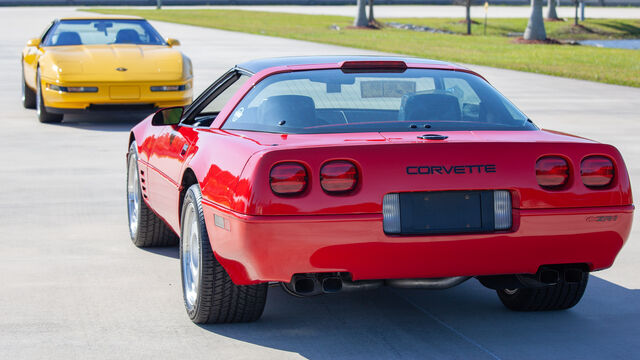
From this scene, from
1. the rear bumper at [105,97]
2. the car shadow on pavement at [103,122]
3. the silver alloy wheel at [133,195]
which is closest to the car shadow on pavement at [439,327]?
the silver alloy wheel at [133,195]

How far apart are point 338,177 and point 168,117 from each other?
2.01 meters

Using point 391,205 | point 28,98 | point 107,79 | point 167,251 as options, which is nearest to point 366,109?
point 391,205

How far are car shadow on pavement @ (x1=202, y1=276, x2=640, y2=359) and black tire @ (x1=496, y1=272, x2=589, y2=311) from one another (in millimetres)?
45

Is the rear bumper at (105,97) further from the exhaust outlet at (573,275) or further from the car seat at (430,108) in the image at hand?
the exhaust outlet at (573,275)

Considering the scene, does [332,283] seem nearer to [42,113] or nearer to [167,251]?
[167,251]

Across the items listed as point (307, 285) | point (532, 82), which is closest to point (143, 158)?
point (307, 285)

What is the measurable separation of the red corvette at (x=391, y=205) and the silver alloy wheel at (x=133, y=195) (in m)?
1.73

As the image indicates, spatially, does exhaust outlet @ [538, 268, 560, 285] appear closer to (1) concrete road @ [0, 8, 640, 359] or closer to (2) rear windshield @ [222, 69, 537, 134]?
(1) concrete road @ [0, 8, 640, 359]

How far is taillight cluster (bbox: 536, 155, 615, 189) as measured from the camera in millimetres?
4699

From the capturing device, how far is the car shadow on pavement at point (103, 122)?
13.6 metres

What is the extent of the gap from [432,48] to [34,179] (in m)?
24.9

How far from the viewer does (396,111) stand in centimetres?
538

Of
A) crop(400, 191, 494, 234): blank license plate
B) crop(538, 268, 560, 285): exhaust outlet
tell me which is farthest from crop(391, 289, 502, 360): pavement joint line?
crop(400, 191, 494, 234): blank license plate

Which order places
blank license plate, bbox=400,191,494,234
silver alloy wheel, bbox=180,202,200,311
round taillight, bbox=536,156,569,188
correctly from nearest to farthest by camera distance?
blank license plate, bbox=400,191,494,234, round taillight, bbox=536,156,569,188, silver alloy wheel, bbox=180,202,200,311
